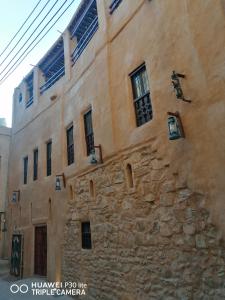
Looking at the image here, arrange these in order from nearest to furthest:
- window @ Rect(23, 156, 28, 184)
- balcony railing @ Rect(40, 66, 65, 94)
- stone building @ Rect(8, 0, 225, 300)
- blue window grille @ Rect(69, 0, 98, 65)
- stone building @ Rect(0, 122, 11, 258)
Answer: stone building @ Rect(8, 0, 225, 300)
blue window grille @ Rect(69, 0, 98, 65)
balcony railing @ Rect(40, 66, 65, 94)
window @ Rect(23, 156, 28, 184)
stone building @ Rect(0, 122, 11, 258)

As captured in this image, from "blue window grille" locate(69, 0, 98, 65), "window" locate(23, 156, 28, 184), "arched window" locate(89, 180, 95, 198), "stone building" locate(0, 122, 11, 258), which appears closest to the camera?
"arched window" locate(89, 180, 95, 198)

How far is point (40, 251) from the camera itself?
948 cm

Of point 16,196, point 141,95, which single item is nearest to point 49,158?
point 16,196

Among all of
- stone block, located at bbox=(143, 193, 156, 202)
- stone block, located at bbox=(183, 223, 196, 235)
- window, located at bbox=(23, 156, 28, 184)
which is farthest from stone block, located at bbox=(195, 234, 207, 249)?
window, located at bbox=(23, 156, 28, 184)

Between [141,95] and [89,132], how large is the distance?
260 cm

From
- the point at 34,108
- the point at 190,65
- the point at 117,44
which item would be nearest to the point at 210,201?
the point at 190,65

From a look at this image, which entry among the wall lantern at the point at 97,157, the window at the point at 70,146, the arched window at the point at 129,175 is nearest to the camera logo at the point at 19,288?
the window at the point at 70,146

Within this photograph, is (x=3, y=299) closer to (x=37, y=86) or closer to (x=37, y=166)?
(x=37, y=166)

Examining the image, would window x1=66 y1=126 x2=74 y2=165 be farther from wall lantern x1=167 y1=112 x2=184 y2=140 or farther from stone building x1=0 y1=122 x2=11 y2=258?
stone building x1=0 y1=122 x2=11 y2=258

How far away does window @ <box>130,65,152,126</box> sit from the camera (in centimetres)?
555

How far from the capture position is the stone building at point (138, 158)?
396 cm

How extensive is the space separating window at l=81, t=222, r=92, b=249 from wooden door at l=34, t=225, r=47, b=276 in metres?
2.81

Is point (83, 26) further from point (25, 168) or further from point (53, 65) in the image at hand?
point (25, 168)

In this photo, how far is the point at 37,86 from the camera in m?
12.2
